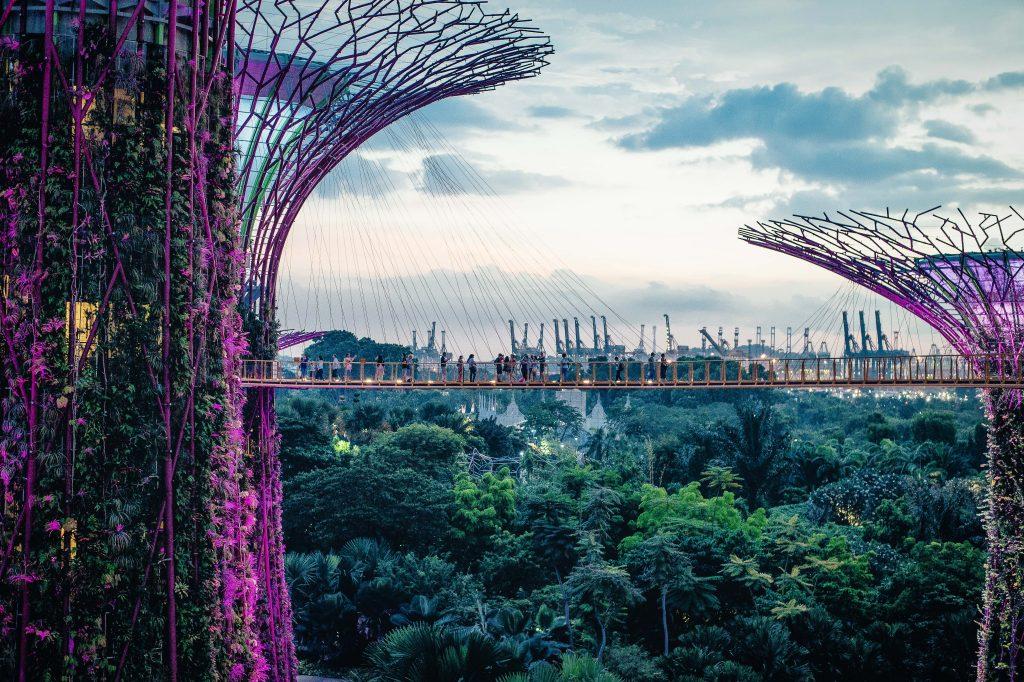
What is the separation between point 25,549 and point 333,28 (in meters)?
11.1

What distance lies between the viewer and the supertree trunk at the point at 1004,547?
1844 cm

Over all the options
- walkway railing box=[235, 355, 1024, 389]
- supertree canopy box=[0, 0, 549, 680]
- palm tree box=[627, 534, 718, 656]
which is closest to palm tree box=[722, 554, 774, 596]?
palm tree box=[627, 534, 718, 656]

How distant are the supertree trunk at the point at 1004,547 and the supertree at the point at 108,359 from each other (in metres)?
15.1

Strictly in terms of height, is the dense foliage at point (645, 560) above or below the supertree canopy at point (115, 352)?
below

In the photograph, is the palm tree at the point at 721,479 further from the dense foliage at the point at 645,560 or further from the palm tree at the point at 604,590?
the palm tree at the point at 604,590

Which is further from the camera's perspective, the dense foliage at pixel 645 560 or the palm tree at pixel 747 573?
the palm tree at pixel 747 573

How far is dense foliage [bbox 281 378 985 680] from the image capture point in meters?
22.3

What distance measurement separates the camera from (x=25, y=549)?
10812mm

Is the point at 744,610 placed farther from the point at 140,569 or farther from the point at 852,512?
the point at 140,569

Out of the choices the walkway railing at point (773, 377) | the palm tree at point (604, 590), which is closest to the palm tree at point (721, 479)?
the palm tree at point (604, 590)

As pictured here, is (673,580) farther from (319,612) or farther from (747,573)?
(319,612)

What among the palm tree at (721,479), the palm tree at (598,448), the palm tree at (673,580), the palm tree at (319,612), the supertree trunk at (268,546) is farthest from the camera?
the palm tree at (598,448)

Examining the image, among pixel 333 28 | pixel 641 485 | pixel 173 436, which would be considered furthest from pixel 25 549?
pixel 641 485

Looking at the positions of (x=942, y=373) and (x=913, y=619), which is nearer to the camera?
(x=942, y=373)
